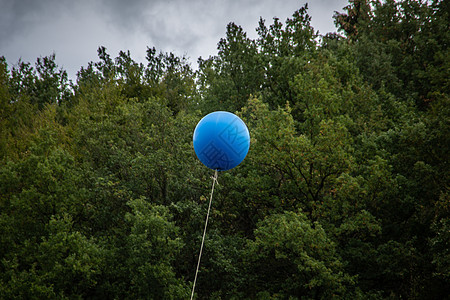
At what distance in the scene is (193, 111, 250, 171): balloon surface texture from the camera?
687 cm

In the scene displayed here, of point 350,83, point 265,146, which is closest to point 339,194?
point 265,146

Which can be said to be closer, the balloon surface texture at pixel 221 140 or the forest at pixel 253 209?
the balloon surface texture at pixel 221 140

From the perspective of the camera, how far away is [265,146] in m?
13.5

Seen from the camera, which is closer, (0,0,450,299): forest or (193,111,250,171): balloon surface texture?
(193,111,250,171): balloon surface texture

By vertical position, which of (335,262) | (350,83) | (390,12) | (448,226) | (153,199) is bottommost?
(335,262)

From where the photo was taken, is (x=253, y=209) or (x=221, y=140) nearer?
(x=221, y=140)

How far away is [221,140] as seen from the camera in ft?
22.5

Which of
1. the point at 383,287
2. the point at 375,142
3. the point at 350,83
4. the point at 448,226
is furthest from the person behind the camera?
the point at 350,83

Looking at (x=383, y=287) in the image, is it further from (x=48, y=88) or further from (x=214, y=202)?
(x=48, y=88)

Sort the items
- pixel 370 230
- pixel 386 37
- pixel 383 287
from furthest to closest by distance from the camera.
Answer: pixel 386 37
pixel 383 287
pixel 370 230

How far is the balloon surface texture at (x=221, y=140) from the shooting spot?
6.87 meters

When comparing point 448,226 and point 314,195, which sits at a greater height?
point 314,195

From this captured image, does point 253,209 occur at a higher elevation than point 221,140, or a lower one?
higher

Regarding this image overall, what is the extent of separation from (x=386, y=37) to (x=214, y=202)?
22262 millimetres
